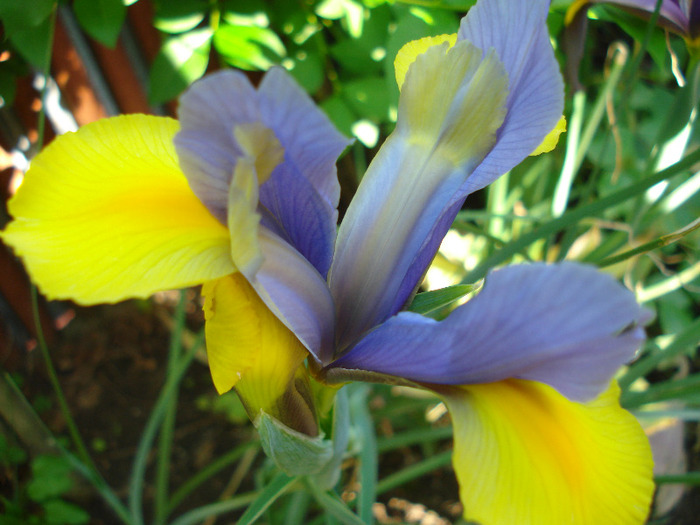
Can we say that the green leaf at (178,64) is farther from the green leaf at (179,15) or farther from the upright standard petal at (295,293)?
the upright standard petal at (295,293)

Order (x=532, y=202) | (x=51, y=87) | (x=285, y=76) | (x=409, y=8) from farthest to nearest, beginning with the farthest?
(x=532, y=202) < (x=51, y=87) < (x=409, y=8) < (x=285, y=76)

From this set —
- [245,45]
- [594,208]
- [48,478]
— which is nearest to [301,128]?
[594,208]

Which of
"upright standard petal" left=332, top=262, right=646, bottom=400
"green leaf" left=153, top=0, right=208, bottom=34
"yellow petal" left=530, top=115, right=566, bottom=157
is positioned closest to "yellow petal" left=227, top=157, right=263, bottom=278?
"upright standard petal" left=332, top=262, right=646, bottom=400

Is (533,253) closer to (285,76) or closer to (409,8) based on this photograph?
(409,8)

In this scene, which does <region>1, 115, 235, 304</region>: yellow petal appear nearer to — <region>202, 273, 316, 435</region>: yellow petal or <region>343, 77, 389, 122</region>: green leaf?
<region>202, 273, 316, 435</region>: yellow petal

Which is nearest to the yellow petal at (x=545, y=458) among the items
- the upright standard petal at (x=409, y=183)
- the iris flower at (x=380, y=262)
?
the iris flower at (x=380, y=262)

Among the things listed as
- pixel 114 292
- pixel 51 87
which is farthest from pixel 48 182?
pixel 51 87

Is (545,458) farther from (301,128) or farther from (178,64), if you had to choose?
(178,64)
